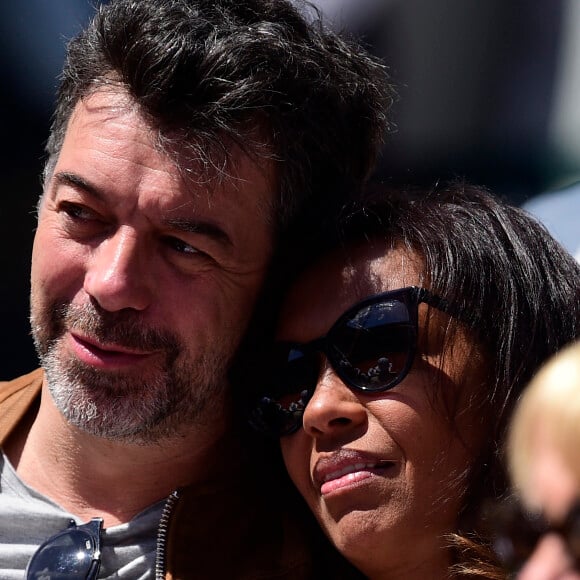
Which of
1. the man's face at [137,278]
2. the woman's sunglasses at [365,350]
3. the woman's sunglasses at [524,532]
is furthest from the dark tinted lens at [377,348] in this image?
the woman's sunglasses at [524,532]

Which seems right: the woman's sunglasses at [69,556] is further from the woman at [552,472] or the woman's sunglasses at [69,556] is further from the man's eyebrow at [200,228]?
the woman at [552,472]

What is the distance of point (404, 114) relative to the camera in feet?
9.40

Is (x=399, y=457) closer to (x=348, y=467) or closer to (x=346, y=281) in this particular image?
(x=348, y=467)

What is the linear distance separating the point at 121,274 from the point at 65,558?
0.56 meters

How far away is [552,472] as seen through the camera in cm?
74

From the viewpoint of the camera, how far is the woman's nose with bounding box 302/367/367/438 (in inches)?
65.5

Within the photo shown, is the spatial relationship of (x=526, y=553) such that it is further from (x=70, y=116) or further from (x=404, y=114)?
(x=404, y=114)

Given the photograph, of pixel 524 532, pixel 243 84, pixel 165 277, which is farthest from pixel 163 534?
pixel 524 532

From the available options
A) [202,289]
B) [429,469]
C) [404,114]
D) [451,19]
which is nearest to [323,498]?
[429,469]

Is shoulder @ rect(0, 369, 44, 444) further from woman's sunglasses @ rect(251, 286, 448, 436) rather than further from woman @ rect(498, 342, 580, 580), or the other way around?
woman @ rect(498, 342, 580, 580)

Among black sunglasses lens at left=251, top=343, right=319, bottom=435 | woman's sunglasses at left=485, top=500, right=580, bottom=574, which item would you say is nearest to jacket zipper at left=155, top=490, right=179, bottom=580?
black sunglasses lens at left=251, top=343, right=319, bottom=435

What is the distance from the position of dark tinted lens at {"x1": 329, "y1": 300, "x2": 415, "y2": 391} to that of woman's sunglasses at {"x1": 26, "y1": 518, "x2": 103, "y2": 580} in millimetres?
617

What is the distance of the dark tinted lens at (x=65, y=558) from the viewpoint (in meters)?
1.82

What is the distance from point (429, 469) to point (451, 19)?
168cm
